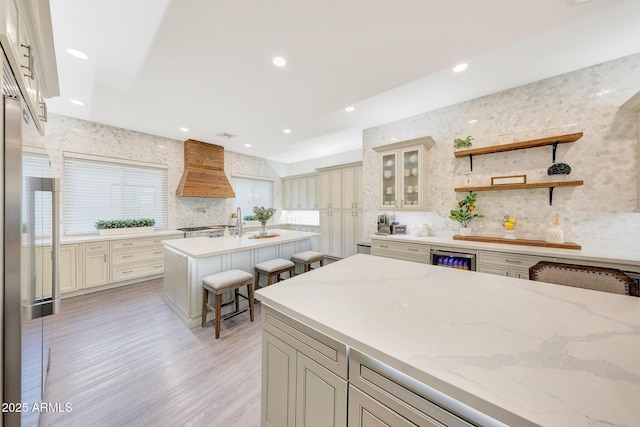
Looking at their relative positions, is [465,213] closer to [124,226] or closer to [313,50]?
[313,50]

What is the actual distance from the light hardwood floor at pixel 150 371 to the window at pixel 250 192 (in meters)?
3.63

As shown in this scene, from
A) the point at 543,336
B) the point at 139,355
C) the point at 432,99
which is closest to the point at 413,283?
the point at 543,336

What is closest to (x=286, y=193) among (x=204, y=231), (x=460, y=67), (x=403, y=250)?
(x=204, y=231)

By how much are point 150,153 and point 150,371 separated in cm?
405

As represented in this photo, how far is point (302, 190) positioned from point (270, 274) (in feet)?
13.0

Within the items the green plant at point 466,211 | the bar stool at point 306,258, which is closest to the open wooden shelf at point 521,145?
the green plant at point 466,211

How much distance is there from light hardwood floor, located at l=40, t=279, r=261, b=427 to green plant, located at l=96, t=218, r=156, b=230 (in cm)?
146

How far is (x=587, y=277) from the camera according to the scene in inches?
51.3

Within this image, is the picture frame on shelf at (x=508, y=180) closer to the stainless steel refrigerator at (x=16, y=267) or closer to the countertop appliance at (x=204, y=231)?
the stainless steel refrigerator at (x=16, y=267)

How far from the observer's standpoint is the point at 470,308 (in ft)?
3.21

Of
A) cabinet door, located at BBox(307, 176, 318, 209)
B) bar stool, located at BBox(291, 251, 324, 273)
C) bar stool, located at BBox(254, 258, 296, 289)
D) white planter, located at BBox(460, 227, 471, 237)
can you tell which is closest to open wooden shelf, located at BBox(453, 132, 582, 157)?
white planter, located at BBox(460, 227, 471, 237)

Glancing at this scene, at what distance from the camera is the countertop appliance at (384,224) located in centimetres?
376

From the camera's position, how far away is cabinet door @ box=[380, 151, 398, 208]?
365 centimetres

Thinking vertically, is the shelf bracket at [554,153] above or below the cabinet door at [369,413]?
above
